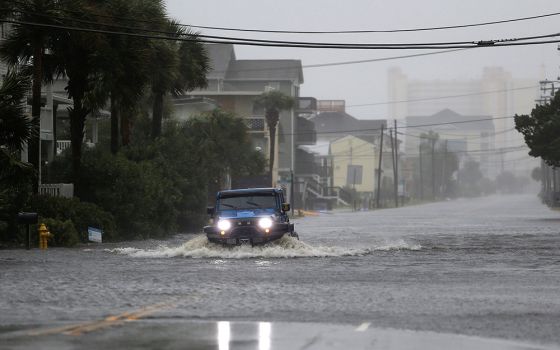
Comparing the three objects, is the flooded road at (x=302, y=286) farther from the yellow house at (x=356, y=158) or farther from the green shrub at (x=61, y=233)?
the yellow house at (x=356, y=158)

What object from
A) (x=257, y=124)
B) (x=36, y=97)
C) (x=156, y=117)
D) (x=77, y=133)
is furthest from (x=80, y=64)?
(x=257, y=124)

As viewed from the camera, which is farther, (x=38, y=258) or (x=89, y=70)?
(x=89, y=70)

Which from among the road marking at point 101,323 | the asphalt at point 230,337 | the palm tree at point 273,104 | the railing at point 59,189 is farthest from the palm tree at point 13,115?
the palm tree at point 273,104

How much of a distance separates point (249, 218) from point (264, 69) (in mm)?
92401

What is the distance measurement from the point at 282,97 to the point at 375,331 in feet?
260

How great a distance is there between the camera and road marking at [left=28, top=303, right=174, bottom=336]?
12.4m

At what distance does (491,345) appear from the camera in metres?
11.4

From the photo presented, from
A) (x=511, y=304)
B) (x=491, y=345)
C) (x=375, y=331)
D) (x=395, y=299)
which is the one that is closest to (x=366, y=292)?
(x=395, y=299)

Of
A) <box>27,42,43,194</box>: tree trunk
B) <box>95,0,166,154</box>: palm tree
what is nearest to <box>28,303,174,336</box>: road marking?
<box>27,42,43,194</box>: tree trunk

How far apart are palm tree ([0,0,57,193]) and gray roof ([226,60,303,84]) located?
8257cm

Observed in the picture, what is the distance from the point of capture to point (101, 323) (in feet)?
43.4

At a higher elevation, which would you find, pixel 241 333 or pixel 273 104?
pixel 273 104

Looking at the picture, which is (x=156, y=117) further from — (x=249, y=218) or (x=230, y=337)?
(x=230, y=337)

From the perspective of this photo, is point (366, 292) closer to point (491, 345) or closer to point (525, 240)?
point (491, 345)
